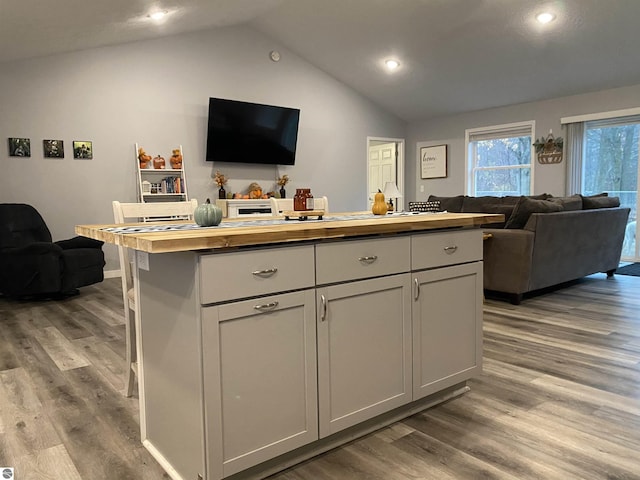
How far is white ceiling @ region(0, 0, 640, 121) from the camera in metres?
4.95

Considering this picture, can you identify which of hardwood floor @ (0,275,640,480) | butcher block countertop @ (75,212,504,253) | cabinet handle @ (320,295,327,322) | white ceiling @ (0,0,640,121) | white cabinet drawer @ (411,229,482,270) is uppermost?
white ceiling @ (0,0,640,121)

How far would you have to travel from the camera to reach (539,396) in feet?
8.18

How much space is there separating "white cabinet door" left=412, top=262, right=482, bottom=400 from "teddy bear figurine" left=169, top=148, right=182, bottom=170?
198 inches

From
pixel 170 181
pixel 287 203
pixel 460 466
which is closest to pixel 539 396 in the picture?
pixel 460 466

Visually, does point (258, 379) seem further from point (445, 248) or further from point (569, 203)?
point (569, 203)

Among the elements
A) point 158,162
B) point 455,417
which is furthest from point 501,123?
point 455,417

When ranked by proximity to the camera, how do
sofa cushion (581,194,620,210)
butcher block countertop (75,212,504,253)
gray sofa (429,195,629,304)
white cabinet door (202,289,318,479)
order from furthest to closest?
sofa cushion (581,194,620,210), gray sofa (429,195,629,304), white cabinet door (202,289,318,479), butcher block countertop (75,212,504,253)

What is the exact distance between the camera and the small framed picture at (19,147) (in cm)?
559

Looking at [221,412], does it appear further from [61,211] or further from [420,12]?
[420,12]

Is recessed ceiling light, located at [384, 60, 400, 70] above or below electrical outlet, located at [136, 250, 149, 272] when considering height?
above

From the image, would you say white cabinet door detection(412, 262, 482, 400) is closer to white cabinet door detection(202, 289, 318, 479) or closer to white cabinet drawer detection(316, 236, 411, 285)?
white cabinet drawer detection(316, 236, 411, 285)

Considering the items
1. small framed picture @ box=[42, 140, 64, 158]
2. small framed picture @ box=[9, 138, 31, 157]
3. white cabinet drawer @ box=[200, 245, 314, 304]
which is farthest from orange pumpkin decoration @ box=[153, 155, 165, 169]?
white cabinet drawer @ box=[200, 245, 314, 304]

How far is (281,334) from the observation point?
1.76 m

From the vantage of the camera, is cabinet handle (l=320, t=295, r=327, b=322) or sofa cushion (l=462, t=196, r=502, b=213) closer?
cabinet handle (l=320, t=295, r=327, b=322)
